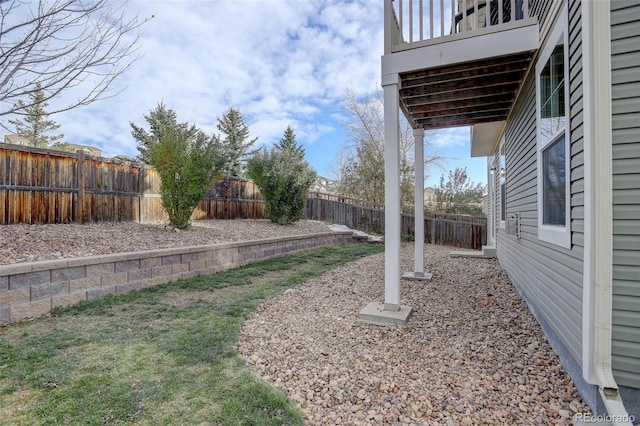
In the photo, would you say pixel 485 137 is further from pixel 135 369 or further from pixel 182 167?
pixel 135 369

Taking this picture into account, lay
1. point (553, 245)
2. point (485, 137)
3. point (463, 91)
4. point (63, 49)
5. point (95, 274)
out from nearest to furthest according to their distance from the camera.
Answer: point (553, 245)
point (63, 49)
point (95, 274)
point (463, 91)
point (485, 137)

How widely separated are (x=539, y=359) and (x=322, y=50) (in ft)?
36.4

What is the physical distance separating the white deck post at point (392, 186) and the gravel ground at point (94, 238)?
3606mm

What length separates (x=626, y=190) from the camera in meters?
1.81

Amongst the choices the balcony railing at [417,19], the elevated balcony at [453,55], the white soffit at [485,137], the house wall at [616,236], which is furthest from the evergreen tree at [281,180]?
the house wall at [616,236]


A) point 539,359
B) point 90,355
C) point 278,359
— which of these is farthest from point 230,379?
point 539,359

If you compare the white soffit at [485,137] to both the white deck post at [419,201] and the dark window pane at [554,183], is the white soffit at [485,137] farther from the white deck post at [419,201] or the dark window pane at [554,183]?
the dark window pane at [554,183]

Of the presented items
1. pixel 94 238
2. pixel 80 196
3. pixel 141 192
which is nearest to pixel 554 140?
pixel 94 238

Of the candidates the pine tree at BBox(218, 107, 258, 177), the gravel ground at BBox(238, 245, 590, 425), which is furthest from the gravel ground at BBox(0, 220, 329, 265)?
the pine tree at BBox(218, 107, 258, 177)

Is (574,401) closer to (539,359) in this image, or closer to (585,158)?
(539,359)

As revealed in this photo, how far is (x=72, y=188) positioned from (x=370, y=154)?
10549 mm

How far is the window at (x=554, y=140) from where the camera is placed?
2.43 m

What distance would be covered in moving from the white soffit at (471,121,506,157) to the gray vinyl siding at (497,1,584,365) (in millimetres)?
1151
